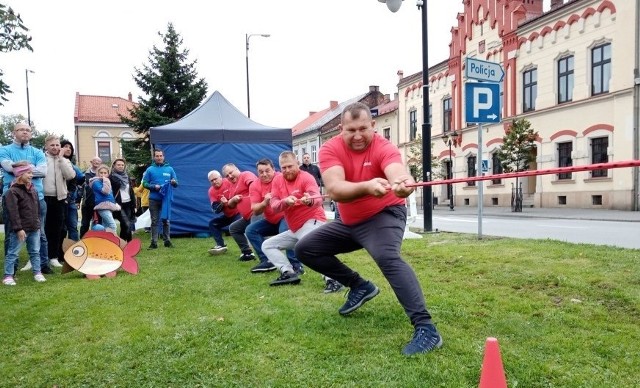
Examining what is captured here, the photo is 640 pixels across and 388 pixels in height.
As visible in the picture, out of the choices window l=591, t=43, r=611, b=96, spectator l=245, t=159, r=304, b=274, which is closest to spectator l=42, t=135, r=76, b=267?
spectator l=245, t=159, r=304, b=274

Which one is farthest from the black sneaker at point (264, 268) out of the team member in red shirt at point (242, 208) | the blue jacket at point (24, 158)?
the blue jacket at point (24, 158)

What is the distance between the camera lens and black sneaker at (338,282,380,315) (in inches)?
162

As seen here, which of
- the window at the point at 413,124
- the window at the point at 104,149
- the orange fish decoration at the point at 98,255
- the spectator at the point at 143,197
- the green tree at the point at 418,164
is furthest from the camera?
the window at the point at 104,149

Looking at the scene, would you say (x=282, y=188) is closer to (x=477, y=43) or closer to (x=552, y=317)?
(x=552, y=317)

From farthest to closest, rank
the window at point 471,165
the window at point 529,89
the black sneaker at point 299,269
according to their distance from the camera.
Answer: the window at point 471,165 < the window at point 529,89 < the black sneaker at point 299,269

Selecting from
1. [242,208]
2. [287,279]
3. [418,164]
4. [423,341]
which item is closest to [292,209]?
[287,279]

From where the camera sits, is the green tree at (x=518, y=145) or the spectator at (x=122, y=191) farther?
the green tree at (x=518, y=145)

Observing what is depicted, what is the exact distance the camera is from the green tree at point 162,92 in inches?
821

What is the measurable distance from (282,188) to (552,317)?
3084 millimetres

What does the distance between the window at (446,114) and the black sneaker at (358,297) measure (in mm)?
30112

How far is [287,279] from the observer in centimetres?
558

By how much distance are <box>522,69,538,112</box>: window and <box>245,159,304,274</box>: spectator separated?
2278 cm

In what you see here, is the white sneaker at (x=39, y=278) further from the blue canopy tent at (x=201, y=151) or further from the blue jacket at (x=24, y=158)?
the blue canopy tent at (x=201, y=151)

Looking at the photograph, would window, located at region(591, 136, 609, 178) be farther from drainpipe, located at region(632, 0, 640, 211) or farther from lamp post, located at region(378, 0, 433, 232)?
lamp post, located at region(378, 0, 433, 232)
